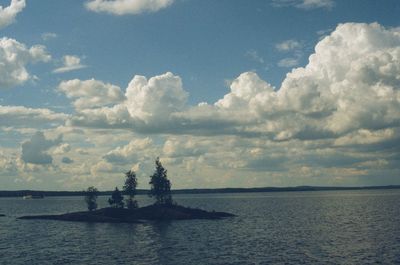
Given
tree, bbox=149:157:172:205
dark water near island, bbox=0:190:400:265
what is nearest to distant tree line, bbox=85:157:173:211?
tree, bbox=149:157:172:205

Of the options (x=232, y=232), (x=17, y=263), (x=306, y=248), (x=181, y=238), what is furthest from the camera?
(x=232, y=232)

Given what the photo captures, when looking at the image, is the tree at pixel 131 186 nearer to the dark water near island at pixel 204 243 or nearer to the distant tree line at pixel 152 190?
the distant tree line at pixel 152 190

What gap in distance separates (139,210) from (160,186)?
44.2 feet

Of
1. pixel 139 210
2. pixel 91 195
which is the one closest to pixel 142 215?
pixel 139 210

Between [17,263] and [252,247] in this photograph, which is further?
[252,247]

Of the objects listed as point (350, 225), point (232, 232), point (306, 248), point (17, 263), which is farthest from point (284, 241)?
point (17, 263)

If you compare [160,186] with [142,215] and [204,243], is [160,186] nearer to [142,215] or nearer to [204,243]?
[142,215]

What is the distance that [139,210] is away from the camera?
17450 cm

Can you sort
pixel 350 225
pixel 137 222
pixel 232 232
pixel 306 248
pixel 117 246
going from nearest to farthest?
1. pixel 306 248
2. pixel 117 246
3. pixel 232 232
4. pixel 350 225
5. pixel 137 222

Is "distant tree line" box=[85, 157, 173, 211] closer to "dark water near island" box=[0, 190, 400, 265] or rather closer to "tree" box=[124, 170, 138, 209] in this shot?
"tree" box=[124, 170, 138, 209]

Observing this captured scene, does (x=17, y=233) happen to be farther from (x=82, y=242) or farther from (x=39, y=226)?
(x=82, y=242)

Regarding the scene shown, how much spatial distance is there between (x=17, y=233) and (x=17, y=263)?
172 ft

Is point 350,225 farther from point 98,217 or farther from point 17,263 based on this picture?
point 17,263

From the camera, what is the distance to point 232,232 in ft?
420
